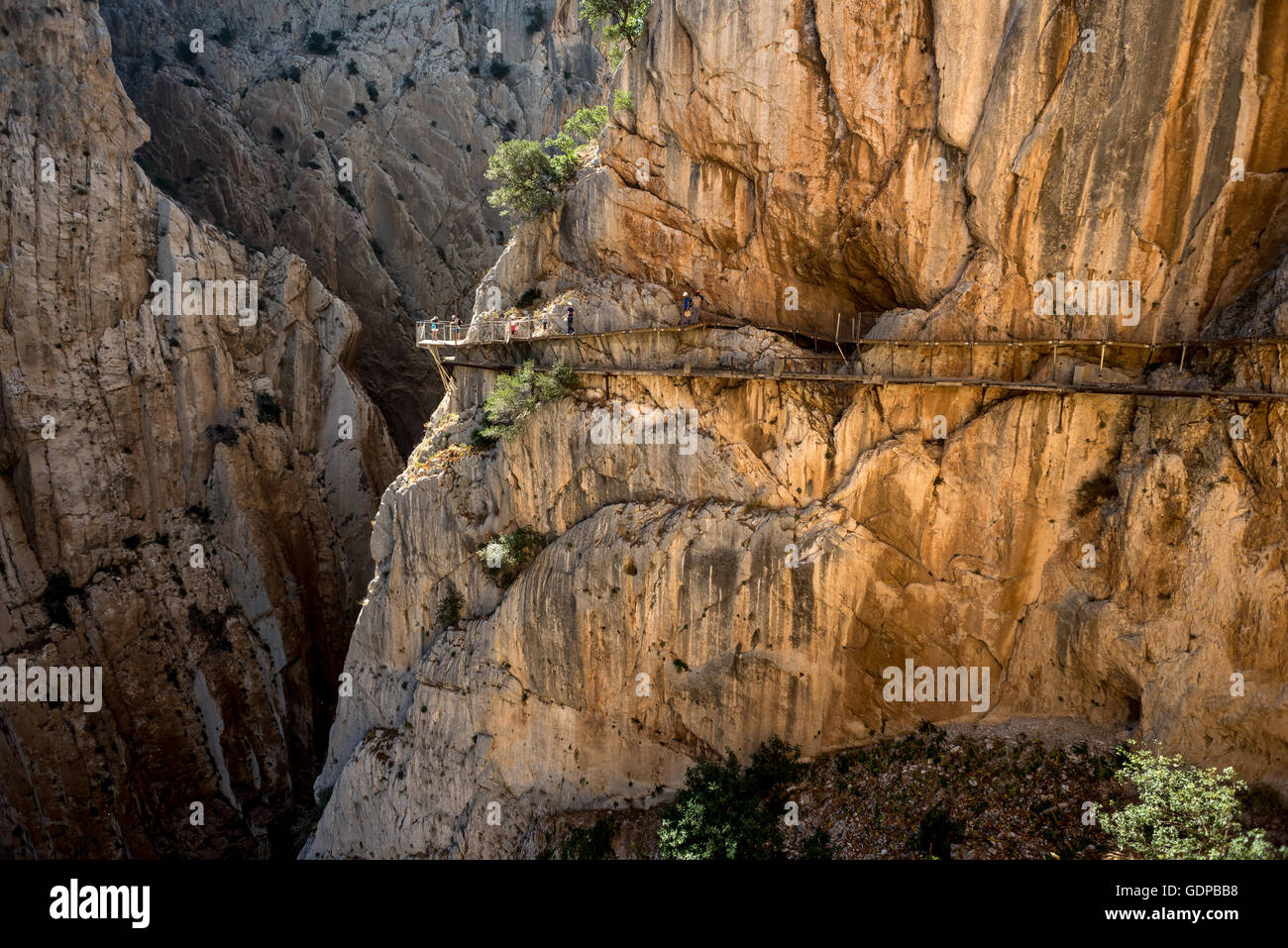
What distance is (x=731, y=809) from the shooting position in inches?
778

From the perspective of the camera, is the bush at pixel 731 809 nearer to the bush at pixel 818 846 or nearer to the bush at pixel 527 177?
the bush at pixel 818 846

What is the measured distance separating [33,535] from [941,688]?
119ft

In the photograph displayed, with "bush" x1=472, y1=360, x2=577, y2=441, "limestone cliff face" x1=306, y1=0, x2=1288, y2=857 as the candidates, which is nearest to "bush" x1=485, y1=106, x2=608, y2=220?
"limestone cliff face" x1=306, y1=0, x2=1288, y2=857

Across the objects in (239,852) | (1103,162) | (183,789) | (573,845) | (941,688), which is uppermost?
(1103,162)

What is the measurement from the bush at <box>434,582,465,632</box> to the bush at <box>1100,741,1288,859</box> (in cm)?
1747

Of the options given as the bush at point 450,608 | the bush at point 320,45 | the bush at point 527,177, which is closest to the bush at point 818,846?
the bush at point 450,608

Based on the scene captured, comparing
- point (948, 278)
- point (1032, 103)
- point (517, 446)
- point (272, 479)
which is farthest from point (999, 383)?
point (272, 479)

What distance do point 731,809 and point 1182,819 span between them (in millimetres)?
9281

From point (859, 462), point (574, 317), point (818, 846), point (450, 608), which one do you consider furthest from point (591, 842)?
point (574, 317)

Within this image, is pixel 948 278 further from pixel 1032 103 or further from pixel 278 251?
pixel 278 251

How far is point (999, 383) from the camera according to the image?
1919 cm

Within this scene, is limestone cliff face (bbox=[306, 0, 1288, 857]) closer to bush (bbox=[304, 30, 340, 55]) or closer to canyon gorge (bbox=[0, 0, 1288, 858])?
canyon gorge (bbox=[0, 0, 1288, 858])

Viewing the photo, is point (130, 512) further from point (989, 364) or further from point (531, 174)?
point (989, 364)

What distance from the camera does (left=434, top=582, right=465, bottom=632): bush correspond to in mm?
25031
